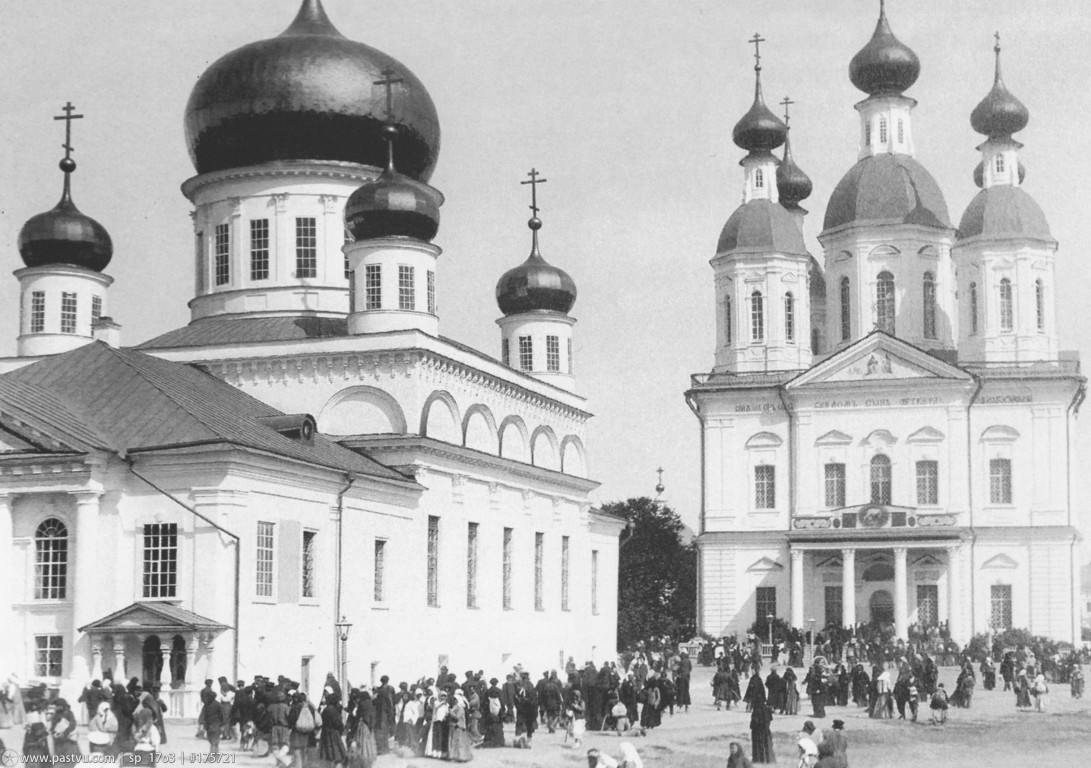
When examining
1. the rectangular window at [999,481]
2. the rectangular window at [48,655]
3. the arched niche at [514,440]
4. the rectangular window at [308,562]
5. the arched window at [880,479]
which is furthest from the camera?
the arched window at [880,479]

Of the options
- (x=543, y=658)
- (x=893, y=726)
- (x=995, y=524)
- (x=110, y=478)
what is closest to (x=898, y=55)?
(x=995, y=524)

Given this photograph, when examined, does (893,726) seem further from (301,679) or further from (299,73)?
(299,73)

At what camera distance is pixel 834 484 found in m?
61.2

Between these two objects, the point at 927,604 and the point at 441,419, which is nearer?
the point at 441,419

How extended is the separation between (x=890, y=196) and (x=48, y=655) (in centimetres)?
4109

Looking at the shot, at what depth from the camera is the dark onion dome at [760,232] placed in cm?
6412

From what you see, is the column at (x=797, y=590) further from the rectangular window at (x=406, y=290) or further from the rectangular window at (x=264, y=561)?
the rectangular window at (x=264, y=561)

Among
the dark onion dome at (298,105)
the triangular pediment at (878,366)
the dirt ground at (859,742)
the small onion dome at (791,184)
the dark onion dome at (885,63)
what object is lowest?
the dirt ground at (859,742)

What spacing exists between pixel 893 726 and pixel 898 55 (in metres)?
37.7

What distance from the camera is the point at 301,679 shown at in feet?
105

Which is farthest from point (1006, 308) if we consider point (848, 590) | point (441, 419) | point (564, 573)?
point (441, 419)

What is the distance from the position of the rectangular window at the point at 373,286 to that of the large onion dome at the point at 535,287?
10.6 m

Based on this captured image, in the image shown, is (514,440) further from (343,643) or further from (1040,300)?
(1040,300)

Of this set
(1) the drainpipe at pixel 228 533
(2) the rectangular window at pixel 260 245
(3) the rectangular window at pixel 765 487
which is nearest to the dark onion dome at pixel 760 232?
(3) the rectangular window at pixel 765 487
